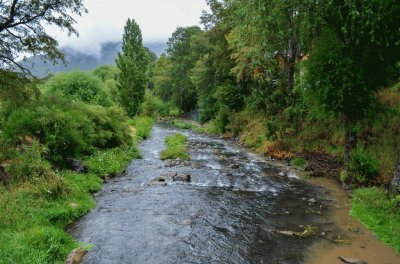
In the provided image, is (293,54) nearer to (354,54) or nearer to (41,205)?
(354,54)

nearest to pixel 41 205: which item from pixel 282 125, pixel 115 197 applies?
pixel 115 197

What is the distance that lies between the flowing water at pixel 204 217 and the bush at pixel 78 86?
13.2 metres

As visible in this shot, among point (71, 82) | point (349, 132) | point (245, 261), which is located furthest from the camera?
point (71, 82)

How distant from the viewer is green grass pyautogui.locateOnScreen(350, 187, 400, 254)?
31.4ft

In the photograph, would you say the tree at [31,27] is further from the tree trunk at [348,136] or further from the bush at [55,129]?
the tree trunk at [348,136]

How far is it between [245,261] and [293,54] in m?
19.6

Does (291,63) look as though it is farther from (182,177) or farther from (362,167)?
(182,177)

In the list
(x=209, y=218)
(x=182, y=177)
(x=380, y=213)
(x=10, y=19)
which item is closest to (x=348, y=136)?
(x=380, y=213)

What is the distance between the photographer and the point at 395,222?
1004 cm

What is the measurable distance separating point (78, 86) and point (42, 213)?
67.6 feet

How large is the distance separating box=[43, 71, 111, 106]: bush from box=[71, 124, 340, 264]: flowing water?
1317cm

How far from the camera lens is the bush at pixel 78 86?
92.4 ft

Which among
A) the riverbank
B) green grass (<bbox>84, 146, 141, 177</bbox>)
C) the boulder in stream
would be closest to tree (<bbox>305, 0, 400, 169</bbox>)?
the riverbank

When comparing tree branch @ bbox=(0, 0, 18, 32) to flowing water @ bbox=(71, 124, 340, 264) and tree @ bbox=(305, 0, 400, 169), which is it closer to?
flowing water @ bbox=(71, 124, 340, 264)
